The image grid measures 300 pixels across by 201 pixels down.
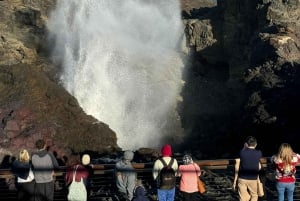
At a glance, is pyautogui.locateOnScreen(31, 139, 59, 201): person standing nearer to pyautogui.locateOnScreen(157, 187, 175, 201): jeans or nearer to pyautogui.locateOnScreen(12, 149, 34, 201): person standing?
pyautogui.locateOnScreen(12, 149, 34, 201): person standing

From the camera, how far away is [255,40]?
21.5m

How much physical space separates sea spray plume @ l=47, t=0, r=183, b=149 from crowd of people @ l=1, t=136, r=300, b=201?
1371 centimetres

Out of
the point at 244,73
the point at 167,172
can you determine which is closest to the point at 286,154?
the point at 167,172

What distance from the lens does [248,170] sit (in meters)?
7.04

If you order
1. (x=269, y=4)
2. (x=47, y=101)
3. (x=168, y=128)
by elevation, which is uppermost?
(x=269, y=4)

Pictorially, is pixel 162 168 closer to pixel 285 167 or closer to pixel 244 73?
pixel 285 167

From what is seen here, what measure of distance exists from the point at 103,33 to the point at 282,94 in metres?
15.3

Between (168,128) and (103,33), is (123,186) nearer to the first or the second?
(168,128)

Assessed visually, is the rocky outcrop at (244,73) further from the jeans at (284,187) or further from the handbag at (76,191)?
the handbag at (76,191)

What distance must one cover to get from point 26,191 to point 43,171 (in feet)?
1.64

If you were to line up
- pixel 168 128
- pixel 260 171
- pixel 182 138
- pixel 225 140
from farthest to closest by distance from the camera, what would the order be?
pixel 168 128, pixel 182 138, pixel 225 140, pixel 260 171

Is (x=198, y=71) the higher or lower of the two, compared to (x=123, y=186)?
lower

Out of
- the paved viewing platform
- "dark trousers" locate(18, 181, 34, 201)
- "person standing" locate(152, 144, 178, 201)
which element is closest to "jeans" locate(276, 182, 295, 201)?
the paved viewing platform

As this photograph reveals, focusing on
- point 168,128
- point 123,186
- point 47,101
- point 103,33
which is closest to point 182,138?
point 168,128
